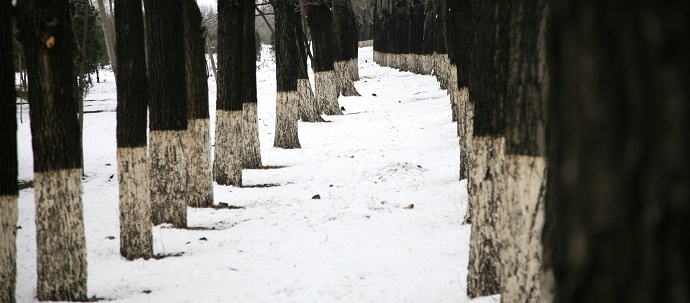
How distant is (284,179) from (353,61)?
81.7 feet

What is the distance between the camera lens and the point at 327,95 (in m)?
25.4

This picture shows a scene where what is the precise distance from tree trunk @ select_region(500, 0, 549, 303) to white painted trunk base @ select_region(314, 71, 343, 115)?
19718 millimetres

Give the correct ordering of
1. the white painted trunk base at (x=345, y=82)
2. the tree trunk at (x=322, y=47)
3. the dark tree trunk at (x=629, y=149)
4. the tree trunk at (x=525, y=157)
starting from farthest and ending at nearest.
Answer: the white painted trunk base at (x=345, y=82)
the tree trunk at (x=322, y=47)
the tree trunk at (x=525, y=157)
the dark tree trunk at (x=629, y=149)

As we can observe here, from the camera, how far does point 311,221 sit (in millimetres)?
10500

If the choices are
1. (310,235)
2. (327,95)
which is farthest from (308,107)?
(310,235)

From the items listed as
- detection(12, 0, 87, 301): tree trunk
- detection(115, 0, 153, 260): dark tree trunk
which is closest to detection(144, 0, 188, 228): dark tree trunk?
detection(115, 0, 153, 260): dark tree trunk

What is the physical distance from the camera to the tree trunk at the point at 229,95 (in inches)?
527

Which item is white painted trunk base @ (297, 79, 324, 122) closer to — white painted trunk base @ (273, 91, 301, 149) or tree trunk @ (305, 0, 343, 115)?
tree trunk @ (305, 0, 343, 115)

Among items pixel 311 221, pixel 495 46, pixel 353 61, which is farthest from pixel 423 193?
pixel 353 61

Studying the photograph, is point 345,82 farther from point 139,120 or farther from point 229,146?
point 139,120

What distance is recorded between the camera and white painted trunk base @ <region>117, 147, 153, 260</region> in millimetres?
8406

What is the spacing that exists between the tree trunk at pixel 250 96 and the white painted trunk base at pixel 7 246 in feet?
25.8

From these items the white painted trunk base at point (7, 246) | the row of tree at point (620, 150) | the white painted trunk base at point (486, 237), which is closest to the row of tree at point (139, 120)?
the white painted trunk base at point (7, 246)

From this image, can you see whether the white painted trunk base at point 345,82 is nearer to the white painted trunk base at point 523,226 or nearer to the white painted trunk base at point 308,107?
the white painted trunk base at point 308,107
